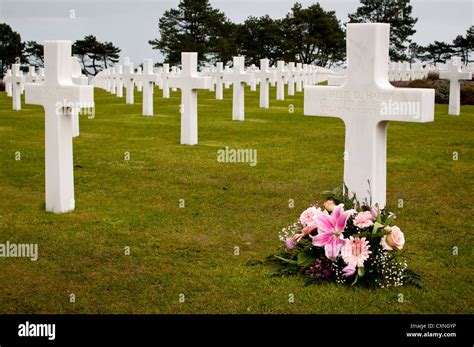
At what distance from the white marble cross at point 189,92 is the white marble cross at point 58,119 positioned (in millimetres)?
6641

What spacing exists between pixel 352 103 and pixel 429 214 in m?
2.50

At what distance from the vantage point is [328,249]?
6.36m

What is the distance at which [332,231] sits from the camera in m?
6.41

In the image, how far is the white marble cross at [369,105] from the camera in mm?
6836

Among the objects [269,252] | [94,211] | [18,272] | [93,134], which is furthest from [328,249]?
[93,134]

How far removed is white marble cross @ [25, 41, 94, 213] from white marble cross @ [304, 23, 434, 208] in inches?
127

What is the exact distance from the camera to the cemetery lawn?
19.8 feet

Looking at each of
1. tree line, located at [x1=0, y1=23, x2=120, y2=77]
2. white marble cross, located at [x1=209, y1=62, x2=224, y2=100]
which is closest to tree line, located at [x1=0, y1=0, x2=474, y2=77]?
tree line, located at [x1=0, y1=23, x2=120, y2=77]

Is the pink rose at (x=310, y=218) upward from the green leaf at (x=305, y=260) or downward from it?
upward

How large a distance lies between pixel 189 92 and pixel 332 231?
10.1m

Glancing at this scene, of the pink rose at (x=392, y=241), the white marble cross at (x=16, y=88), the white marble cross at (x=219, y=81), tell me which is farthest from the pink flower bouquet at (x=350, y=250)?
the white marble cross at (x=219, y=81)

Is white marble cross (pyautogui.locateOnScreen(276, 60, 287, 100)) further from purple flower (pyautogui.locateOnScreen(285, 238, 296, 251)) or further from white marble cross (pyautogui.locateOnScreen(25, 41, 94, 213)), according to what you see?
purple flower (pyautogui.locateOnScreen(285, 238, 296, 251))

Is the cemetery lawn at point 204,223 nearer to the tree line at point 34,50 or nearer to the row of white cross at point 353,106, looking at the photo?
the row of white cross at point 353,106
